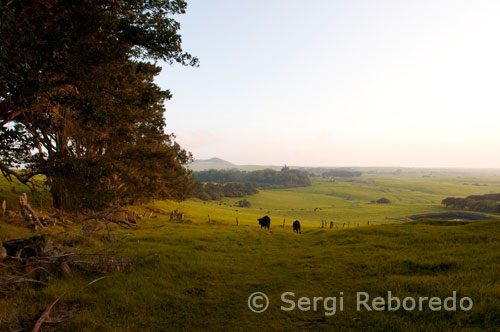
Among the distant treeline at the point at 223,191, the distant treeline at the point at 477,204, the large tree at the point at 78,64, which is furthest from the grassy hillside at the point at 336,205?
the large tree at the point at 78,64

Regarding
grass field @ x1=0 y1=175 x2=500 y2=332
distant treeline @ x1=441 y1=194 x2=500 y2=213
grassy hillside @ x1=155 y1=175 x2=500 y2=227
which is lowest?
grassy hillside @ x1=155 y1=175 x2=500 y2=227

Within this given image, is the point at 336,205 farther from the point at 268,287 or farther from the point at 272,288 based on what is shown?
the point at 272,288

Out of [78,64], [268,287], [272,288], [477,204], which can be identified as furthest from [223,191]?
[272,288]

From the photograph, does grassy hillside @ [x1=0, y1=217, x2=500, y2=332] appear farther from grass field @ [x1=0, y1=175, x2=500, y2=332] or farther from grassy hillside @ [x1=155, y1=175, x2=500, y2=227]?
grassy hillside @ [x1=155, y1=175, x2=500, y2=227]

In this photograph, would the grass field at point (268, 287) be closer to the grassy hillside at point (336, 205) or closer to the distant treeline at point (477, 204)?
the grassy hillside at point (336, 205)

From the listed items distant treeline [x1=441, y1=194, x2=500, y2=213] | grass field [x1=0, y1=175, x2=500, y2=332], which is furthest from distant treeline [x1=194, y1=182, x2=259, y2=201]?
grass field [x1=0, y1=175, x2=500, y2=332]

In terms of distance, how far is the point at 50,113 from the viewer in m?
16.7

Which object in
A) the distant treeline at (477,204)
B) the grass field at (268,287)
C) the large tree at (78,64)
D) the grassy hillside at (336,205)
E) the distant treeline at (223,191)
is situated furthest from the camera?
the distant treeline at (223,191)

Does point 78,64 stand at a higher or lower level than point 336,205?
higher

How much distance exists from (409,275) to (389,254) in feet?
10.2

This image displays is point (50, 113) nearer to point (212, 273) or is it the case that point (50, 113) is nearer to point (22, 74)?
point (22, 74)

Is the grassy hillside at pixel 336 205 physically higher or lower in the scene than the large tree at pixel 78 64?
lower

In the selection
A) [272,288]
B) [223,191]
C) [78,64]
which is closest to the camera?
[272,288]

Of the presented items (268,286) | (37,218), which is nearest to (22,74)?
(268,286)
